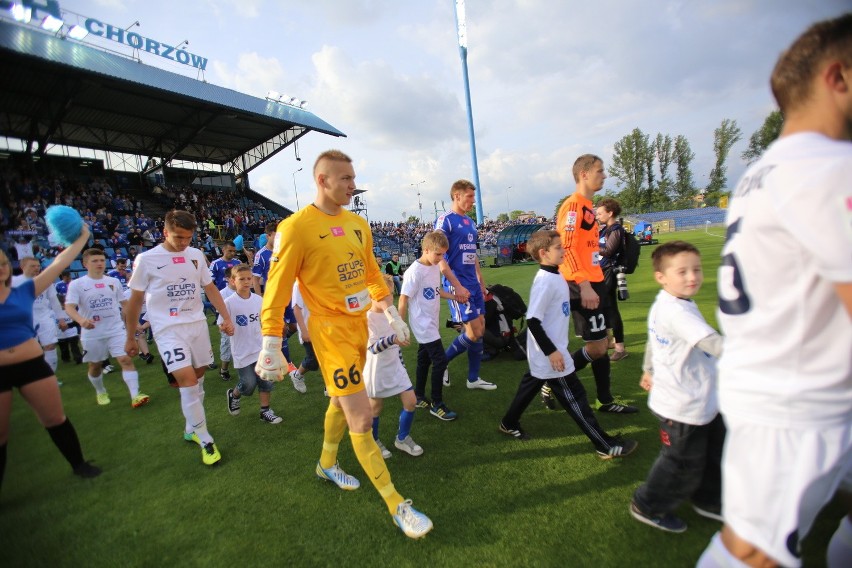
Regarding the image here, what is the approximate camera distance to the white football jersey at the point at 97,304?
5.77 m

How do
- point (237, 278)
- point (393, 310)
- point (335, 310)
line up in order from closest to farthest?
point (335, 310) < point (393, 310) < point (237, 278)

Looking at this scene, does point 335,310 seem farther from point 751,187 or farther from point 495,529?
point 751,187

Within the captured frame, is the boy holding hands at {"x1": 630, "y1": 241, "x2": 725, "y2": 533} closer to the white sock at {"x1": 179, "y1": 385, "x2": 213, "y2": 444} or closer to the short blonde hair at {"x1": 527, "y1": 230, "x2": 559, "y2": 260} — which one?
the short blonde hair at {"x1": 527, "y1": 230, "x2": 559, "y2": 260}

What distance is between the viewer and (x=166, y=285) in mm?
3816

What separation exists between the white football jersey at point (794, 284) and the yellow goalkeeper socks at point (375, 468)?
2098 millimetres

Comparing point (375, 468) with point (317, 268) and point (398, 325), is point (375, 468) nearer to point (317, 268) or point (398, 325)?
point (398, 325)

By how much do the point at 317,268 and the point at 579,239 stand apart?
102 inches

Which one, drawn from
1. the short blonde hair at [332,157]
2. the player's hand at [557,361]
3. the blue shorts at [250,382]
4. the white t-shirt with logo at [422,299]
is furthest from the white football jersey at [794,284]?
the blue shorts at [250,382]

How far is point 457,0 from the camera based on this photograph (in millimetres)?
26766

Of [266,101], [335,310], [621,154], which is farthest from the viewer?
[621,154]

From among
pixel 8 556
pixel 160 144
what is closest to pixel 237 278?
pixel 8 556

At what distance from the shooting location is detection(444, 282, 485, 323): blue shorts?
4.80 metres

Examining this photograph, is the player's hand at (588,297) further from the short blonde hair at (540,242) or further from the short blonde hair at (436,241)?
the short blonde hair at (436,241)

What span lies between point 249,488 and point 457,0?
105 feet
